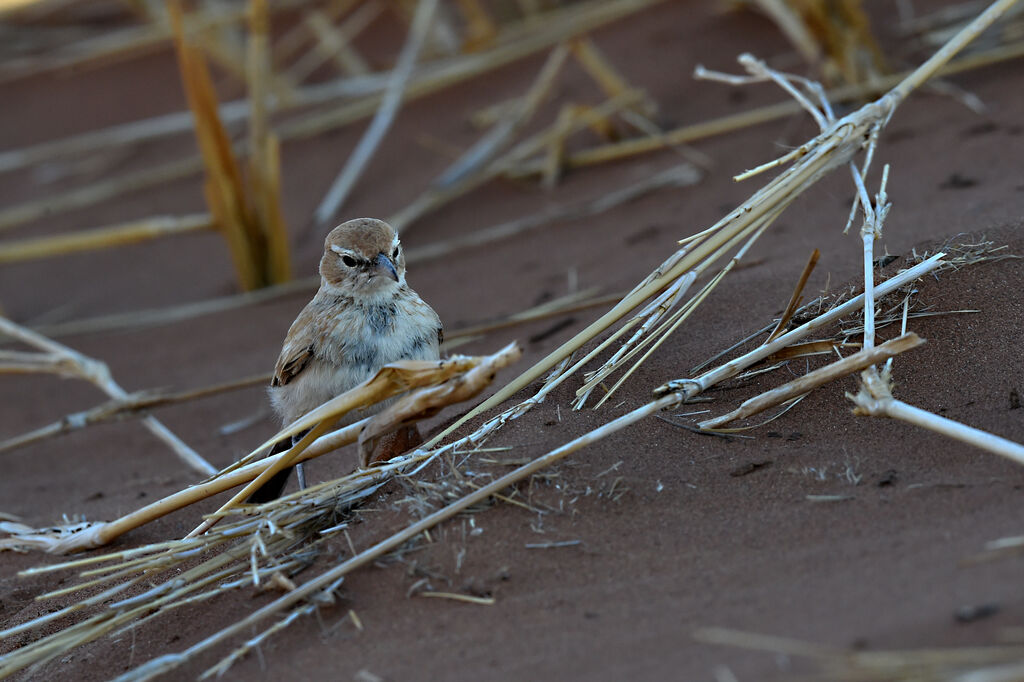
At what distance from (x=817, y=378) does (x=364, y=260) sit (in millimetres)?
1950

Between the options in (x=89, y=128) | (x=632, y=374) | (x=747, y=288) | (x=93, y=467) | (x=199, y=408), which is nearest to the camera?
(x=632, y=374)

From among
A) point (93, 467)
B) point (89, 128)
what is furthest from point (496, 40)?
point (93, 467)

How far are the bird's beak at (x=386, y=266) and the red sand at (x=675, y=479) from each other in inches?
30.7

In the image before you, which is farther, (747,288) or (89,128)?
(89,128)

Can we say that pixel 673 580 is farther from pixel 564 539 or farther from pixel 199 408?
pixel 199 408

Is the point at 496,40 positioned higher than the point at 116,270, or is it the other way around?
the point at 496,40

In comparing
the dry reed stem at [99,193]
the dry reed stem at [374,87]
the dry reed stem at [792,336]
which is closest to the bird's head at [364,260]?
the dry reed stem at [792,336]

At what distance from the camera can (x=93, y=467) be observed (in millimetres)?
5430

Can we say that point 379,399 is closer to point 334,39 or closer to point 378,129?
point 378,129

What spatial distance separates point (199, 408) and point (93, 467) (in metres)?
0.66

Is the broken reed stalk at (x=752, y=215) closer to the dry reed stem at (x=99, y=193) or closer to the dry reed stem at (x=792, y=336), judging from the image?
the dry reed stem at (x=792, y=336)

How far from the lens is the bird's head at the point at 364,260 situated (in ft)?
14.1

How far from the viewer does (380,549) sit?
9.64 ft

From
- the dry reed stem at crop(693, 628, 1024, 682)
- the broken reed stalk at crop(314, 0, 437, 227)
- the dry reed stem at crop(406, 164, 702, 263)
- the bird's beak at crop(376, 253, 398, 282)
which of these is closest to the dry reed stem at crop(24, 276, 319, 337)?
the dry reed stem at crop(406, 164, 702, 263)
